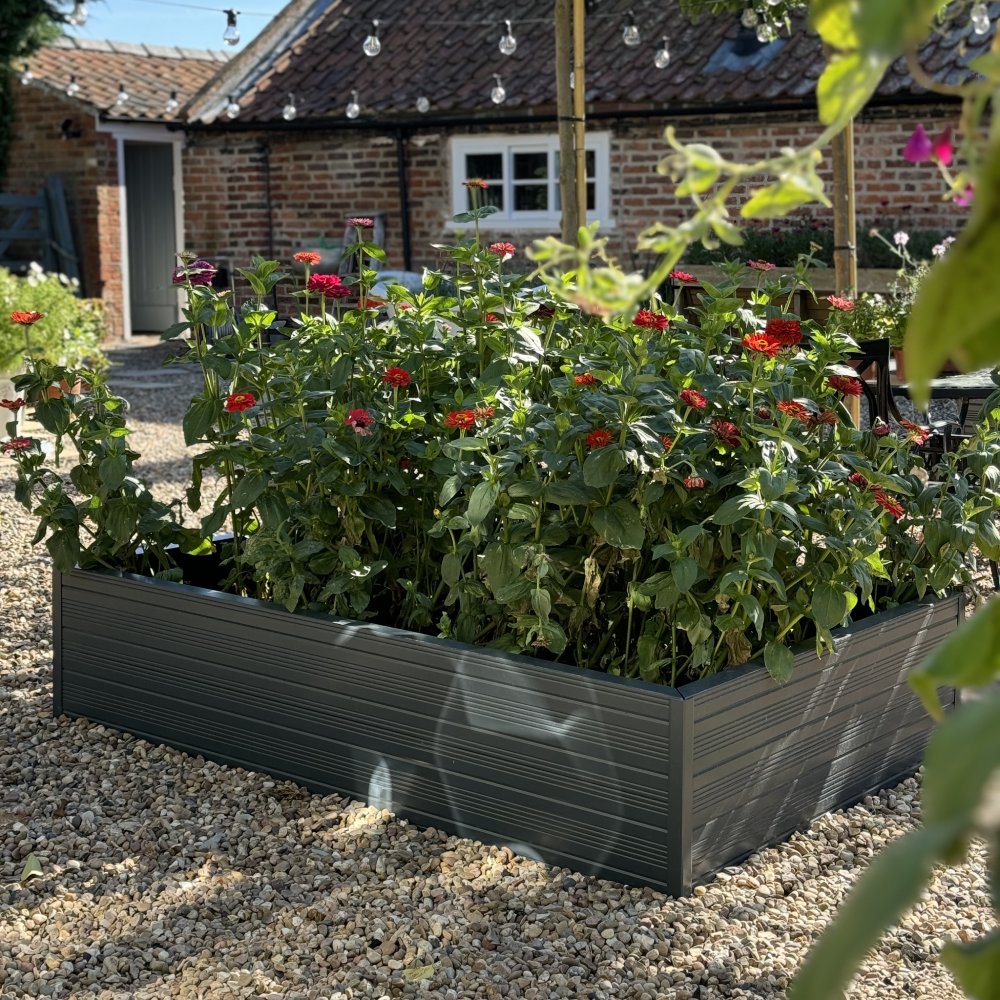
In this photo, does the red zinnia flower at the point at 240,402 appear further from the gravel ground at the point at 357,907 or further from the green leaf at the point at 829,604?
the green leaf at the point at 829,604

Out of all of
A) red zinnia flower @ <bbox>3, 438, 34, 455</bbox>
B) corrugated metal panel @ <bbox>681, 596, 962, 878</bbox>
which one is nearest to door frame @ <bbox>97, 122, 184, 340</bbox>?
red zinnia flower @ <bbox>3, 438, 34, 455</bbox>

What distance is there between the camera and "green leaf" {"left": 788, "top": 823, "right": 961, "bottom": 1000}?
461 millimetres

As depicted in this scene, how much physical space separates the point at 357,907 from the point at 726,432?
113cm

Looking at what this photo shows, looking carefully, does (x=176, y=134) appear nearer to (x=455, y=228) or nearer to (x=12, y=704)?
(x=455, y=228)

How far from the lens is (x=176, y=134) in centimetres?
1552

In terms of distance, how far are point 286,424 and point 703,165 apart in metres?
2.42

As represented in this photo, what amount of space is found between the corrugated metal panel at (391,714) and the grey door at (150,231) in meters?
13.4

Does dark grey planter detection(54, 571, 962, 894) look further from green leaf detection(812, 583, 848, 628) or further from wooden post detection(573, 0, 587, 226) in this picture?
wooden post detection(573, 0, 587, 226)

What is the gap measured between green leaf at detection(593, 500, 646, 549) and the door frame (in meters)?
13.2

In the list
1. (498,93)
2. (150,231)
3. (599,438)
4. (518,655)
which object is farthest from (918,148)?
(150,231)

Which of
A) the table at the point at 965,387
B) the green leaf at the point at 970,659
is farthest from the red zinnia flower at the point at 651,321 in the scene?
the green leaf at the point at 970,659

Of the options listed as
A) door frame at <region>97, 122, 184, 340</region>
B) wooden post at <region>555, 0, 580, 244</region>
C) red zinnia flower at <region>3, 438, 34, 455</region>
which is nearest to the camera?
red zinnia flower at <region>3, 438, 34, 455</region>

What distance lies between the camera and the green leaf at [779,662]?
2703 mm

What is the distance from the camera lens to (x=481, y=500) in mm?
2736
